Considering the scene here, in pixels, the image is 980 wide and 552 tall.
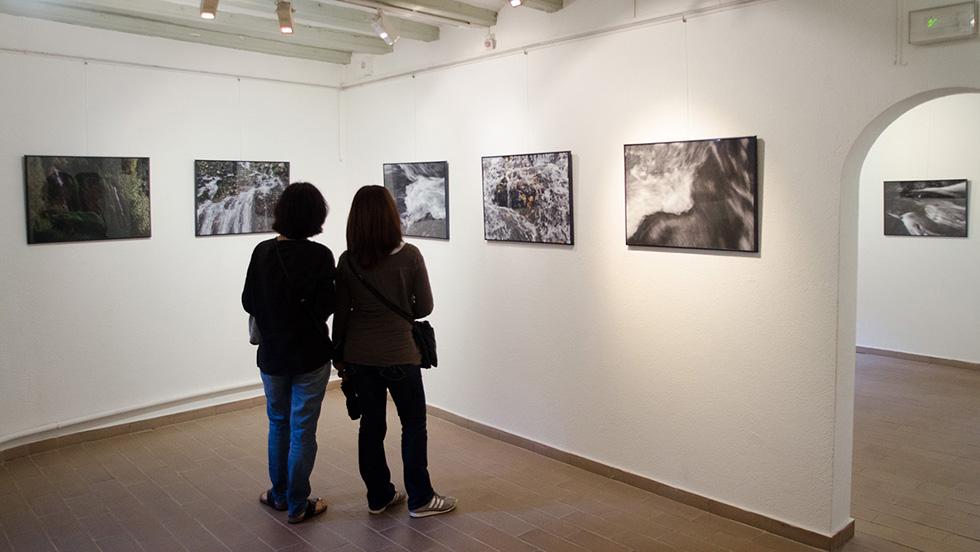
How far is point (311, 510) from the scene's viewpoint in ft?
14.8

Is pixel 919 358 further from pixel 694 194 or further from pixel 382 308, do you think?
pixel 382 308

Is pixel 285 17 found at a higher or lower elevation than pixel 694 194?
higher

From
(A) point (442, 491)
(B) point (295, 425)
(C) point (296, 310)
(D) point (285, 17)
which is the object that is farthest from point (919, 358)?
(D) point (285, 17)

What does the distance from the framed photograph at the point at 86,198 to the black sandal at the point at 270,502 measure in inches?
105

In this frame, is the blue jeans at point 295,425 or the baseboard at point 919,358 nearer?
the blue jeans at point 295,425

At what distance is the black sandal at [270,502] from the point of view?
462 centimetres

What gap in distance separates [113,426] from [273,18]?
3569 millimetres

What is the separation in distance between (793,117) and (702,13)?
850 mm

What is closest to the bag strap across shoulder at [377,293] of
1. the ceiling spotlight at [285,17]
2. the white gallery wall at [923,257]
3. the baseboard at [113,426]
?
the ceiling spotlight at [285,17]

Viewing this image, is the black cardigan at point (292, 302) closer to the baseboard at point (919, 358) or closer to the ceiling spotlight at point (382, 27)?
the ceiling spotlight at point (382, 27)

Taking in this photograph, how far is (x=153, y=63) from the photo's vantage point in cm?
617

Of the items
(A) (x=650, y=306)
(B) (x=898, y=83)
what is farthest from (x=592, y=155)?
(B) (x=898, y=83)

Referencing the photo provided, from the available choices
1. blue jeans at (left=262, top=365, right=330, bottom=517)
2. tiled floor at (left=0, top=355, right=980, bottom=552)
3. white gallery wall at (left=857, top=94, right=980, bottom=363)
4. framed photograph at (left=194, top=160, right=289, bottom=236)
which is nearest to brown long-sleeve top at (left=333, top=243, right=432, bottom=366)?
blue jeans at (left=262, top=365, right=330, bottom=517)

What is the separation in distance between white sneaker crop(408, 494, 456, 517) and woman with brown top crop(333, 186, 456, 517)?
23 centimetres
